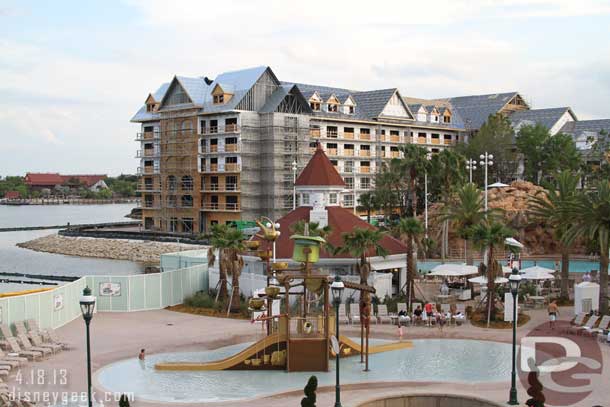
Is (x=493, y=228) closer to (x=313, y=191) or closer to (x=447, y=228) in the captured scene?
(x=313, y=191)

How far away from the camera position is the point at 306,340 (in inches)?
1144

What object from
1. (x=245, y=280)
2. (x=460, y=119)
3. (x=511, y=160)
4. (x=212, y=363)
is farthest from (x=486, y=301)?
(x=460, y=119)

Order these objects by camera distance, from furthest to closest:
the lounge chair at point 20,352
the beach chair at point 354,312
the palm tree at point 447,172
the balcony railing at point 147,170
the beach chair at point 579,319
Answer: the balcony railing at point 147,170 → the palm tree at point 447,172 → the beach chair at point 354,312 → the beach chair at point 579,319 → the lounge chair at point 20,352

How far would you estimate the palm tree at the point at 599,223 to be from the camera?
121 ft

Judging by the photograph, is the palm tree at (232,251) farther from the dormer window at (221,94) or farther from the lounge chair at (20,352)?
the dormer window at (221,94)

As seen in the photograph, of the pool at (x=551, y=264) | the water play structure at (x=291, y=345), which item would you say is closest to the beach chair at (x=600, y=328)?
the water play structure at (x=291, y=345)

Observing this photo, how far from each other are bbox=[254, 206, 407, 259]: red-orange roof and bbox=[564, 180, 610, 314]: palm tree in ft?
39.1

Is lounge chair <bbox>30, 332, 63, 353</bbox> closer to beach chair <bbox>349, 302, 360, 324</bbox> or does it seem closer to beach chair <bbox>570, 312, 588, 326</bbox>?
beach chair <bbox>349, 302, 360, 324</bbox>

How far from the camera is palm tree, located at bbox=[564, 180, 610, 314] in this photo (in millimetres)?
36812

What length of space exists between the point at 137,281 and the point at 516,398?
24749mm

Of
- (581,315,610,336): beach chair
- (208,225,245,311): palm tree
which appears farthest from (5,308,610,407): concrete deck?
(208,225,245,311): palm tree

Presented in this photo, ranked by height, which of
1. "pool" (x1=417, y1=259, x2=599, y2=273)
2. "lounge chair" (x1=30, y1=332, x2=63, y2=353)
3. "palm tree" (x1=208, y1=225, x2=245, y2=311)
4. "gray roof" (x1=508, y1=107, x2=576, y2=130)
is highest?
"gray roof" (x1=508, y1=107, x2=576, y2=130)

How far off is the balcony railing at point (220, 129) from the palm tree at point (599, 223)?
56821 mm

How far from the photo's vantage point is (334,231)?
154 ft
